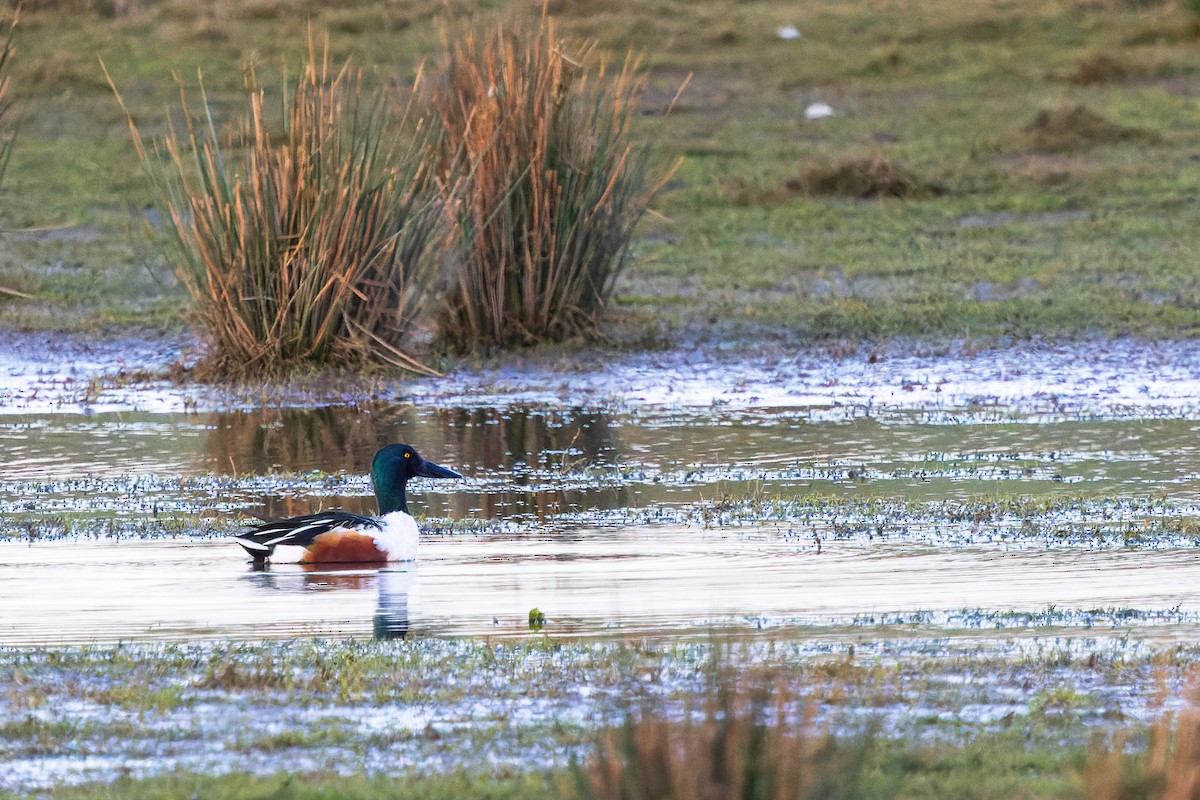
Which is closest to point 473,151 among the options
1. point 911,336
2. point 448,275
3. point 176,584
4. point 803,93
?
point 448,275

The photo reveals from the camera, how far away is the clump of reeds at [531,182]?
15.2 meters


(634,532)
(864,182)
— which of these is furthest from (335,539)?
(864,182)

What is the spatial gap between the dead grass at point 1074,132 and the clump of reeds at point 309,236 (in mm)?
15026

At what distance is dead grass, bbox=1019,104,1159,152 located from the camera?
92.7 ft

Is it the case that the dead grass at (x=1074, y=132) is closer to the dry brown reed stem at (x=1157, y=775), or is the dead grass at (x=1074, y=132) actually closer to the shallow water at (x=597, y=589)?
the shallow water at (x=597, y=589)

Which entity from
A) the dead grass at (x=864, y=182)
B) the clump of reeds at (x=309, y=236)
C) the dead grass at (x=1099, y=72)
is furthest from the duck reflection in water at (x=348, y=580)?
the dead grass at (x=1099, y=72)

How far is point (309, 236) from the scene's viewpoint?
47.2ft

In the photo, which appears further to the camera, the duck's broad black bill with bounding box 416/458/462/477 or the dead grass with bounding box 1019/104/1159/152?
the dead grass with bounding box 1019/104/1159/152

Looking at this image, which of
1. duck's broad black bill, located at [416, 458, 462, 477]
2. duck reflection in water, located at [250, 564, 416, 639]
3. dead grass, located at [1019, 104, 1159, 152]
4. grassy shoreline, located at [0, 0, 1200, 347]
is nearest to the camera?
duck reflection in water, located at [250, 564, 416, 639]

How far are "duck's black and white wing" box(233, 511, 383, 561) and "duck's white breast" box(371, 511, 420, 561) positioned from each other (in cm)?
5

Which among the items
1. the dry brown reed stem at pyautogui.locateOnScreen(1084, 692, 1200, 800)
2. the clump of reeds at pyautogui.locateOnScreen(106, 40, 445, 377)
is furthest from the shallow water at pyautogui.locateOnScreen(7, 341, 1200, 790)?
the dry brown reed stem at pyautogui.locateOnScreen(1084, 692, 1200, 800)

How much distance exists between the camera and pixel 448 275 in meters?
15.8

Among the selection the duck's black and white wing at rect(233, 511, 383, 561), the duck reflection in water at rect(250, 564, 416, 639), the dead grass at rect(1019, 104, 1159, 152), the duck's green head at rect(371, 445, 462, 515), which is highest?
the dead grass at rect(1019, 104, 1159, 152)

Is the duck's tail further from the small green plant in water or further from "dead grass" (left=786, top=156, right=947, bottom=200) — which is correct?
"dead grass" (left=786, top=156, right=947, bottom=200)
